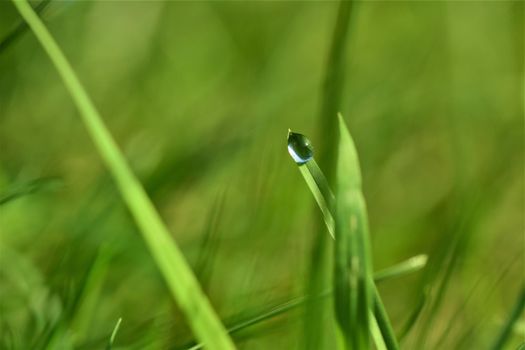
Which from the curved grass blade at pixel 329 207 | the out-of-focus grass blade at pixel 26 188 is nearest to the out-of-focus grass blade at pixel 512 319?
the curved grass blade at pixel 329 207

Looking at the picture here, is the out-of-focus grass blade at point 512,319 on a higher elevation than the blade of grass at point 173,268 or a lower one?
lower

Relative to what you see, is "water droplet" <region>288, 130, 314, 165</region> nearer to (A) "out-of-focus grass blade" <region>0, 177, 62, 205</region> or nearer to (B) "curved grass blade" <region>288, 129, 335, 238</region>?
(B) "curved grass blade" <region>288, 129, 335, 238</region>

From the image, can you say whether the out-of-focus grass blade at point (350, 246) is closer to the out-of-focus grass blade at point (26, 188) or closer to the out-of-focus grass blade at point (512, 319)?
the out-of-focus grass blade at point (512, 319)

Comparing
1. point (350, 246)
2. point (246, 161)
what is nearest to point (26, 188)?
point (350, 246)

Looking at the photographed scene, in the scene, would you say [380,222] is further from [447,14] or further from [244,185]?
[447,14]

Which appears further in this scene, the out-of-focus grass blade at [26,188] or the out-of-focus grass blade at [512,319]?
the out-of-focus grass blade at [26,188]

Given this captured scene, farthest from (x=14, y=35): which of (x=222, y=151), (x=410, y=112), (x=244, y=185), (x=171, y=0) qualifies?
(x=171, y=0)
